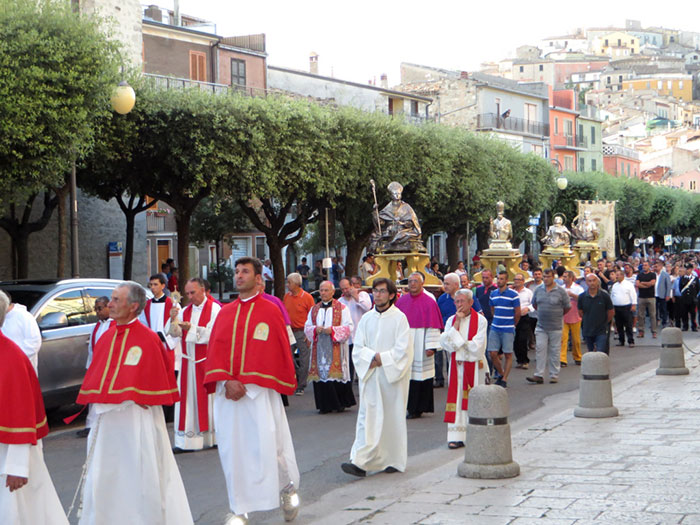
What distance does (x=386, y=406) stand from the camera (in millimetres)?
9250

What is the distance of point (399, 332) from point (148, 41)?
35.2m

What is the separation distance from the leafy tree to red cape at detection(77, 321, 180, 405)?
13084 mm

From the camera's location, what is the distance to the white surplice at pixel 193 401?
35.0ft

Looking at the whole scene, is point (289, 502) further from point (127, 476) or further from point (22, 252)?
point (22, 252)

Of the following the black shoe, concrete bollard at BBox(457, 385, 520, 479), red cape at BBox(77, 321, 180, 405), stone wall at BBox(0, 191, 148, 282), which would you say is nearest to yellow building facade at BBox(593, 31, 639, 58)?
stone wall at BBox(0, 191, 148, 282)

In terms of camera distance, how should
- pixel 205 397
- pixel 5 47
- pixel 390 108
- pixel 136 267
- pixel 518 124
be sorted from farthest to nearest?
pixel 518 124 < pixel 390 108 < pixel 136 267 < pixel 5 47 < pixel 205 397

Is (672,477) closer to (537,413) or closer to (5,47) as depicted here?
(537,413)

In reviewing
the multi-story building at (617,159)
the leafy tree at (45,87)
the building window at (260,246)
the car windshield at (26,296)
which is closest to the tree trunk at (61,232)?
the leafy tree at (45,87)

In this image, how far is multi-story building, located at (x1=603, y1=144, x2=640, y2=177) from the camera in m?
89.4

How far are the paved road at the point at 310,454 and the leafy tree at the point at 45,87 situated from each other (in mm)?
7457

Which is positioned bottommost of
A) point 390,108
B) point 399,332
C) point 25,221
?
point 399,332

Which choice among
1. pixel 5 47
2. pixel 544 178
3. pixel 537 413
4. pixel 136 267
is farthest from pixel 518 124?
pixel 537 413

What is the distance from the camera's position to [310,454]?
1054 centimetres

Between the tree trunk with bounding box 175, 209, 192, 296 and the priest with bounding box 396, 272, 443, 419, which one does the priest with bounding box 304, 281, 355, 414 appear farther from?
the tree trunk with bounding box 175, 209, 192, 296
